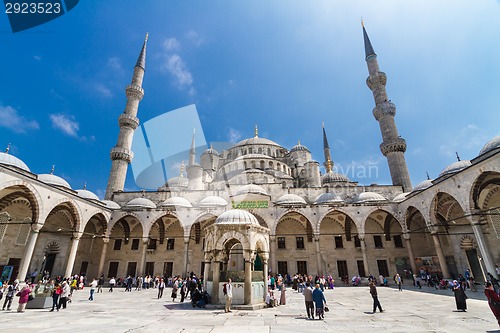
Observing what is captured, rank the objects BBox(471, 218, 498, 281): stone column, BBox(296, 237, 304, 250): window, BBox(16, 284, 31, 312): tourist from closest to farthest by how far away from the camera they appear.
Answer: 1. BBox(16, 284, 31, 312): tourist
2. BBox(471, 218, 498, 281): stone column
3. BBox(296, 237, 304, 250): window

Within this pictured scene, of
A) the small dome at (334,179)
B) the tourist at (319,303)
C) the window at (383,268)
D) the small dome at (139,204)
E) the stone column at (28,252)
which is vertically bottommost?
the tourist at (319,303)

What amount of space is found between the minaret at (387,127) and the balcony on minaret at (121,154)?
2636 centimetres

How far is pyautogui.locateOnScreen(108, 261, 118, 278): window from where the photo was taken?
2092 centimetres

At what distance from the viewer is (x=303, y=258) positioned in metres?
20.4

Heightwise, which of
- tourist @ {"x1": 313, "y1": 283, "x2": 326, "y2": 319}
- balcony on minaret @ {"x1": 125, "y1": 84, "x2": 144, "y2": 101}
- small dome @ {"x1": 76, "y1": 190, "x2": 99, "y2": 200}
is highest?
balcony on minaret @ {"x1": 125, "y1": 84, "x2": 144, "y2": 101}

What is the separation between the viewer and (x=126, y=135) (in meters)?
26.3

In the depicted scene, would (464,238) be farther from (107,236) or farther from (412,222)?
(107,236)

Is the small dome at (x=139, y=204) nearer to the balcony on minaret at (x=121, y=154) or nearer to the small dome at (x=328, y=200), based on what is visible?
the balcony on minaret at (x=121, y=154)

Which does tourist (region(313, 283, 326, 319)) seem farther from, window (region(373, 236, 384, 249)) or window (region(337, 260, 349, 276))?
window (region(373, 236, 384, 249))

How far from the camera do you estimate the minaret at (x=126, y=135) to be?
25000 mm

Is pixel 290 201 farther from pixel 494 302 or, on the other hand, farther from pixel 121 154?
pixel 121 154

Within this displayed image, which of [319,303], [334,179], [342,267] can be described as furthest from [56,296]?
[334,179]

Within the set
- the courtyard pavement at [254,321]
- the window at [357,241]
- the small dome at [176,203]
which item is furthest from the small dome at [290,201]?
the courtyard pavement at [254,321]

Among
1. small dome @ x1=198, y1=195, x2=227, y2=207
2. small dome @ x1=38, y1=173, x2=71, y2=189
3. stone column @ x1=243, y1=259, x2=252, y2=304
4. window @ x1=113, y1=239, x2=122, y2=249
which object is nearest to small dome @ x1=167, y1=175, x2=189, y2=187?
window @ x1=113, y1=239, x2=122, y2=249
